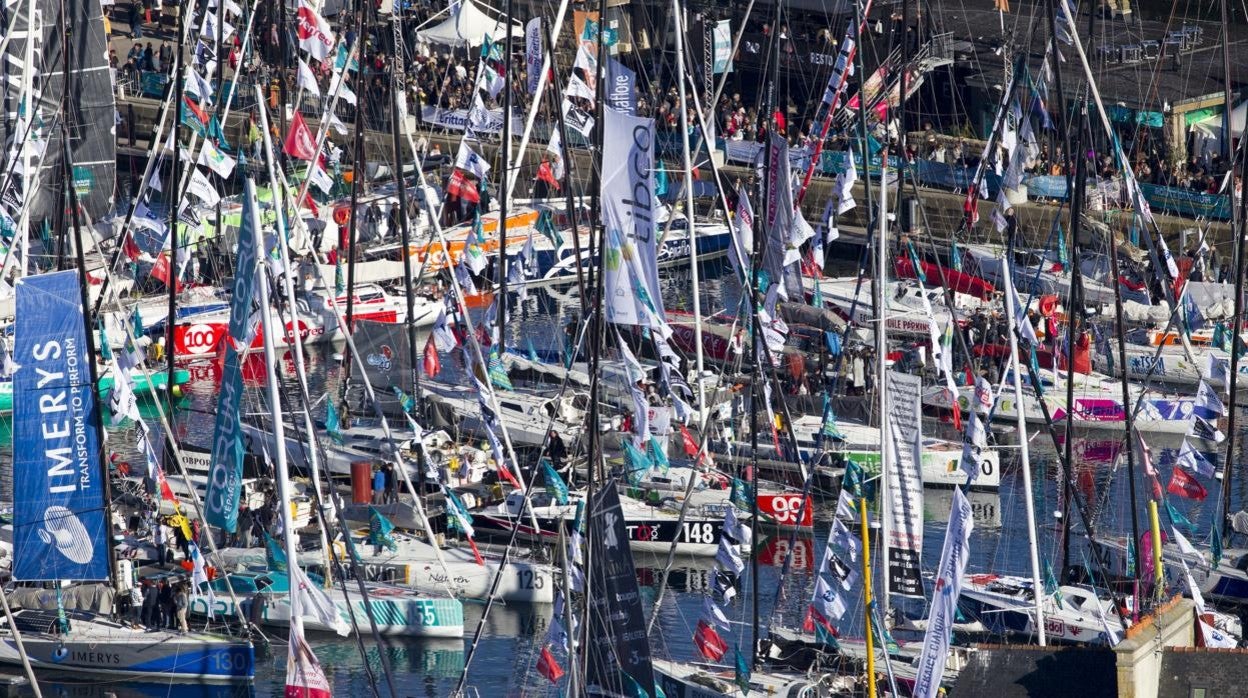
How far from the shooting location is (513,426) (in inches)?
2502

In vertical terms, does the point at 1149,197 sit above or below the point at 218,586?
above

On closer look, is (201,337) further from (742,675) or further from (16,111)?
(742,675)

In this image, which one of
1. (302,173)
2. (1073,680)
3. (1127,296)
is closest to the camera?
(1073,680)

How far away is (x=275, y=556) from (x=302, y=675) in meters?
10.9

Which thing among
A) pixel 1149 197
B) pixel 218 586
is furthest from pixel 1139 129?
pixel 218 586

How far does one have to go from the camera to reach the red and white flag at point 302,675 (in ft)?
135

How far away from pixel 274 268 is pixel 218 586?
447 inches

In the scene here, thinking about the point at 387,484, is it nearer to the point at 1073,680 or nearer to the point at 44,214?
the point at 44,214

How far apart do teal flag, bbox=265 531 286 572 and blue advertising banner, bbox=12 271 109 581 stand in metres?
5.42

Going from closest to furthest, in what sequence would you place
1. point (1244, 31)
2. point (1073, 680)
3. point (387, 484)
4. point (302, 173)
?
point (1073, 680) < point (387, 484) < point (302, 173) < point (1244, 31)

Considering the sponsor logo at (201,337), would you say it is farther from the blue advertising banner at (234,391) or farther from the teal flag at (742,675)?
the teal flag at (742,675)

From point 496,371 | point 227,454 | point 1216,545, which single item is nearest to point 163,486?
point 227,454

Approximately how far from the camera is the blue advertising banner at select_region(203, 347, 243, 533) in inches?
1687

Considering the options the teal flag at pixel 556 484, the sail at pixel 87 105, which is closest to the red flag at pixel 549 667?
the teal flag at pixel 556 484
